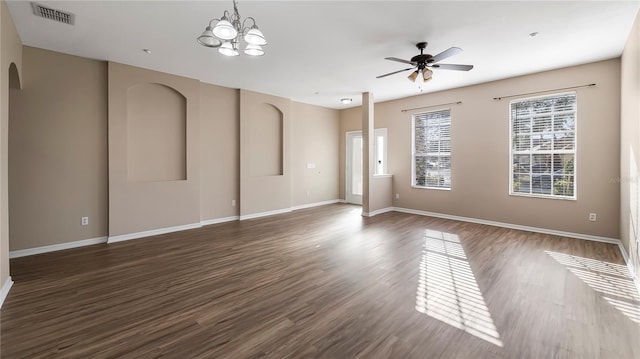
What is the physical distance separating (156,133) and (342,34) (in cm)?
376

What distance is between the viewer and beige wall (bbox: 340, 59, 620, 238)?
4352 mm

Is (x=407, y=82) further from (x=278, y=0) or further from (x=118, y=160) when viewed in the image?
(x=118, y=160)

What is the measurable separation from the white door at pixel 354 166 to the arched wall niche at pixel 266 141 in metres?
2.33

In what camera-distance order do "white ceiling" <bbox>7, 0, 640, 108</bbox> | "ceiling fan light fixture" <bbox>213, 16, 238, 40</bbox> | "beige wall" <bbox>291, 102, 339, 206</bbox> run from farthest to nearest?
"beige wall" <bbox>291, 102, 339, 206</bbox> < "white ceiling" <bbox>7, 0, 640, 108</bbox> < "ceiling fan light fixture" <bbox>213, 16, 238, 40</bbox>

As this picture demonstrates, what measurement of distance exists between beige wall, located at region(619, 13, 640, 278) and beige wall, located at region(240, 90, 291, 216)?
231 inches

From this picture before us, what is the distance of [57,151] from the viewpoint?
13.3ft

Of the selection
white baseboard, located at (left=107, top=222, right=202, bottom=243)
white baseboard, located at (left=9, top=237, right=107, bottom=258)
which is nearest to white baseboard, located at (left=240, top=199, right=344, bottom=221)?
white baseboard, located at (left=107, top=222, right=202, bottom=243)

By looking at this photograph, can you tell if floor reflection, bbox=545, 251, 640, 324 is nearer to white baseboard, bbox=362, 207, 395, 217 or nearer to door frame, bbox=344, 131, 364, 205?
white baseboard, bbox=362, 207, 395, 217

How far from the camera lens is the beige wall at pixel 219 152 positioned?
5648 mm

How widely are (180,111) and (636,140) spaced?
663 cm

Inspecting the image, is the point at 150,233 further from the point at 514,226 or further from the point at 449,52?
the point at 514,226

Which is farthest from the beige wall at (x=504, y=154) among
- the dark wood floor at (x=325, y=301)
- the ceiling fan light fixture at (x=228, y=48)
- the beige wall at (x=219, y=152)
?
the ceiling fan light fixture at (x=228, y=48)

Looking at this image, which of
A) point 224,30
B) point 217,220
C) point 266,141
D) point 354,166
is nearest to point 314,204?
point 354,166

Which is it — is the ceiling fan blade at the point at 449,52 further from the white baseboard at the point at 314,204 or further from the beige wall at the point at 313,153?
the white baseboard at the point at 314,204
